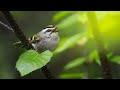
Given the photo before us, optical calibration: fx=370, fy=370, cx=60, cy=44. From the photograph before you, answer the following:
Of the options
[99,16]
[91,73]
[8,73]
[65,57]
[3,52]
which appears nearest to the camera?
[99,16]

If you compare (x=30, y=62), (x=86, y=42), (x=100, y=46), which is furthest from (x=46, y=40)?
(x=86, y=42)

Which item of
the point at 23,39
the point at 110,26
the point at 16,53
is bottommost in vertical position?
the point at 16,53

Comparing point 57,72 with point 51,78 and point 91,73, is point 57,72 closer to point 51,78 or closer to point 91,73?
point 91,73

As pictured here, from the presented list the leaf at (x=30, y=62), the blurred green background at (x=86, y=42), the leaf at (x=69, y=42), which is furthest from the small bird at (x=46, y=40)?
the leaf at (x=30, y=62)

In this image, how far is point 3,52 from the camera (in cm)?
470

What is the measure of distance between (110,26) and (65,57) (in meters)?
3.28

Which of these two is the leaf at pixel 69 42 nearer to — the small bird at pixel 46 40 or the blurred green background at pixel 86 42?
the blurred green background at pixel 86 42

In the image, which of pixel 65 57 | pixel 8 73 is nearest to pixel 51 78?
pixel 8 73

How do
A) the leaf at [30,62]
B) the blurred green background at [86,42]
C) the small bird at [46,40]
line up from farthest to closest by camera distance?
the blurred green background at [86,42], the small bird at [46,40], the leaf at [30,62]

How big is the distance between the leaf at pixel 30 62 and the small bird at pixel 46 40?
1.03ft

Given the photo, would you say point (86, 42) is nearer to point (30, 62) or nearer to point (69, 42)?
point (69, 42)

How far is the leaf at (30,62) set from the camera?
111cm

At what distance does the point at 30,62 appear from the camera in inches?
44.9

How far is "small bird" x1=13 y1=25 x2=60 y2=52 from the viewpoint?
1558mm
